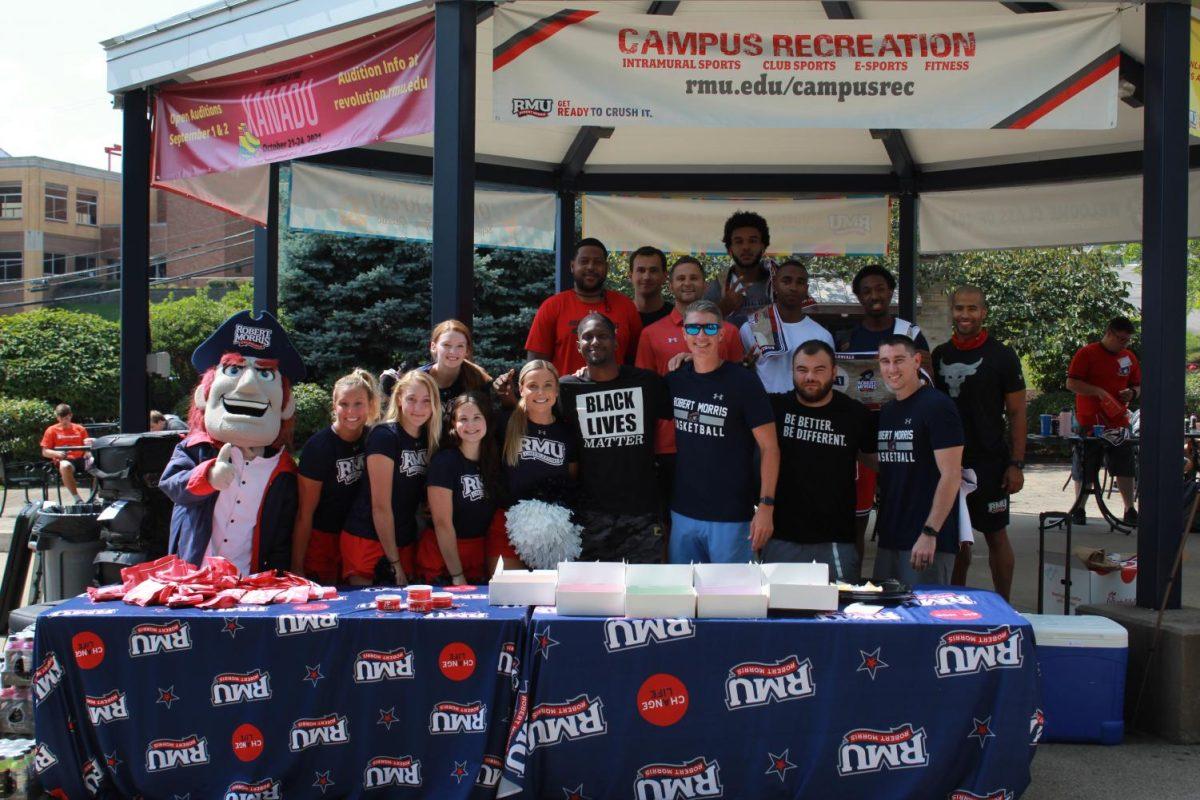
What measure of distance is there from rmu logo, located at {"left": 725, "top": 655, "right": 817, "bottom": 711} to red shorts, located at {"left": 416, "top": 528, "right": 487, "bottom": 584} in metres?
1.48

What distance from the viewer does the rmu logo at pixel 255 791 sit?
13.0 feet

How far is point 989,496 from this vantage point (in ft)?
20.2

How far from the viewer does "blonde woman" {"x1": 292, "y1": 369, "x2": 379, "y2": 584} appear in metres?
4.82

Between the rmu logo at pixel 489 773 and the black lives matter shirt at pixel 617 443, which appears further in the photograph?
the black lives matter shirt at pixel 617 443

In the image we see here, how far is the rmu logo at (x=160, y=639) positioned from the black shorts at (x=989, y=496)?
421 centimetres

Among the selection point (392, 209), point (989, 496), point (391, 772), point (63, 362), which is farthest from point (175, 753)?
point (63, 362)

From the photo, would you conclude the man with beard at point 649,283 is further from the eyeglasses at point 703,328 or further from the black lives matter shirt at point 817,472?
the black lives matter shirt at point 817,472

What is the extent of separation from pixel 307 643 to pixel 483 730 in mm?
739

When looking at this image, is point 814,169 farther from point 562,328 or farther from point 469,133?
point 469,133

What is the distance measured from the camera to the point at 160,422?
12.4 m

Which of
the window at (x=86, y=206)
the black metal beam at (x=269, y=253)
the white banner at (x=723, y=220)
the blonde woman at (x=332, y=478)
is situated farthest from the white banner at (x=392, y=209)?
the window at (x=86, y=206)

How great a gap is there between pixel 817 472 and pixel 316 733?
96.4 inches

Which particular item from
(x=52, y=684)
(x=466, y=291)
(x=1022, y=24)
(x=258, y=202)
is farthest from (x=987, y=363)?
(x=258, y=202)

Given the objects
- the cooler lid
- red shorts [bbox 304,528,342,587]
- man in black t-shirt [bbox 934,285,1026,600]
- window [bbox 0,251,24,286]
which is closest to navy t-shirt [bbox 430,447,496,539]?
red shorts [bbox 304,528,342,587]
